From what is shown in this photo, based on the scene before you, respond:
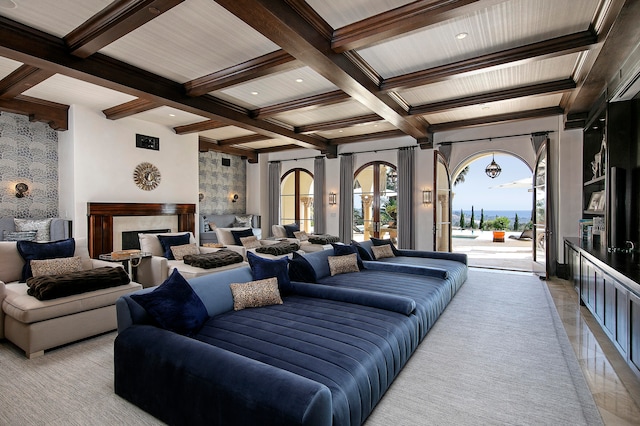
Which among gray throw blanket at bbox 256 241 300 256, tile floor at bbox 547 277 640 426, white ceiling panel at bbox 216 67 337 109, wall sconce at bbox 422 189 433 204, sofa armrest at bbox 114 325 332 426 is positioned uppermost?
white ceiling panel at bbox 216 67 337 109

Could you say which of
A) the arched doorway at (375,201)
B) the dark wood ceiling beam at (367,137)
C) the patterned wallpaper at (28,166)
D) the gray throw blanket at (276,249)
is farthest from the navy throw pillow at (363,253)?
the patterned wallpaper at (28,166)

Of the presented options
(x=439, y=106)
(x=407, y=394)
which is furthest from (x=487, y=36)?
(x=407, y=394)

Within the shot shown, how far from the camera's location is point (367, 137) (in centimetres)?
854

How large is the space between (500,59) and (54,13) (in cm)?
466

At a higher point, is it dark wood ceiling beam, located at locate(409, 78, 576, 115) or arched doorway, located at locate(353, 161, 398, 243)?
dark wood ceiling beam, located at locate(409, 78, 576, 115)

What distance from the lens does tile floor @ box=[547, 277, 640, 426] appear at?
2207mm

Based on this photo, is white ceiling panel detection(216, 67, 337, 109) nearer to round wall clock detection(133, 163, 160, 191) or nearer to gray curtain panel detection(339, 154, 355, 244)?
round wall clock detection(133, 163, 160, 191)

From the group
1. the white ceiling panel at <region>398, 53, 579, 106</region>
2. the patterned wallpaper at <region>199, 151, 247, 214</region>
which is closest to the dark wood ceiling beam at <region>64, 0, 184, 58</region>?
the white ceiling panel at <region>398, 53, 579, 106</region>

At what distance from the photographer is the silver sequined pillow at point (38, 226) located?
5.62m

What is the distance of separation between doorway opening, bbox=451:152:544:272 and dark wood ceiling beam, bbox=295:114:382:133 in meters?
2.69

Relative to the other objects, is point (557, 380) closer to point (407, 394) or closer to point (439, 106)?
point (407, 394)

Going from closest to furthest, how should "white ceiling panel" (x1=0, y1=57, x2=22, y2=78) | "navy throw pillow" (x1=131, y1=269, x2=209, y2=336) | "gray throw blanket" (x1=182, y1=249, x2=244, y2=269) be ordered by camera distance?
"navy throw pillow" (x1=131, y1=269, x2=209, y2=336) → "white ceiling panel" (x1=0, y1=57, x2=22, y2=78) → "gray throw blanket" (x1=182, y1=249, x2=244, y2=269)

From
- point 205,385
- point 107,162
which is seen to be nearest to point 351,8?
point 205,385

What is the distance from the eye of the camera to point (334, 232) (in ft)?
31.2
